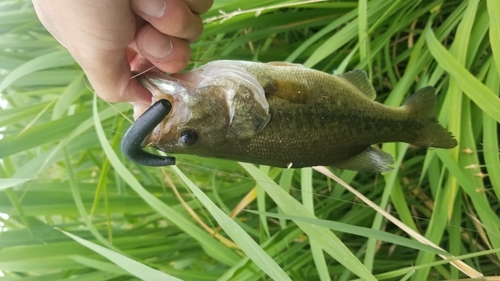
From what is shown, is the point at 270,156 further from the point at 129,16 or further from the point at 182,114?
the point at 129,16

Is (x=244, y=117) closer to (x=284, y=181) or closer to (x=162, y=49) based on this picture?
(x=162, y=49)

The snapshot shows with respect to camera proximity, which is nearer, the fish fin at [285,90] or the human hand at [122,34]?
the human hand at [122,34]

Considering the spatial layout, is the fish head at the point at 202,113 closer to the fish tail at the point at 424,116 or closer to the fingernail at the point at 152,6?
the fingernail at the point at 152,6

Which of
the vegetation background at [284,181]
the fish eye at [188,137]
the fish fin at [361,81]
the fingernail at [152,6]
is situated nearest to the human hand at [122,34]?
the fingernail at [152,6]

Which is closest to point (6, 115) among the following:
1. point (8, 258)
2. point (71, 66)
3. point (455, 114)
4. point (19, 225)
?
→ point (71, 66)

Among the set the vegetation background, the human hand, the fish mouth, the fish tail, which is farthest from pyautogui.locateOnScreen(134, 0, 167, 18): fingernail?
the fish tail

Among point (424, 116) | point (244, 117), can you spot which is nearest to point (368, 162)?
point (424, 116)

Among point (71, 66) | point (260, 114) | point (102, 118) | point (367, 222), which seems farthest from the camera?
point (71, 66)

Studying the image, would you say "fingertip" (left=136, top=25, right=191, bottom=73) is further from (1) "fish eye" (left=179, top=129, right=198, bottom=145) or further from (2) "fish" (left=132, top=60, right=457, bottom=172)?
(1) "fish eye" (left=179, top=129, right=198, bottom=145)
